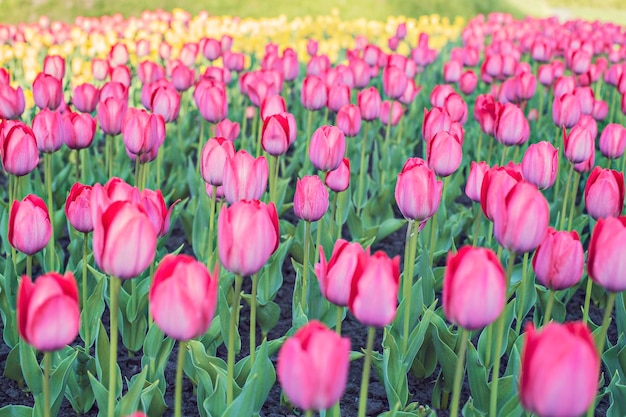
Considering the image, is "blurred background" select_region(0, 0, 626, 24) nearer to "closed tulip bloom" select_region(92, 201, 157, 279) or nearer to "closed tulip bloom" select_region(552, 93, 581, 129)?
"closed tulip bloom" select_region(552, 93, 581, 129)

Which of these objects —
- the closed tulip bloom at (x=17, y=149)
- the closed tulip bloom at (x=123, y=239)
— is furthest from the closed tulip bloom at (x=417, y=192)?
the closed tulip bloom at (x=17, y=149)

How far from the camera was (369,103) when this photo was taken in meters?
3.84

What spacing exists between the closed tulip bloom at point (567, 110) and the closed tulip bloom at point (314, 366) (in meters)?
2.78

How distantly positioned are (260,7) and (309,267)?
1215 cm

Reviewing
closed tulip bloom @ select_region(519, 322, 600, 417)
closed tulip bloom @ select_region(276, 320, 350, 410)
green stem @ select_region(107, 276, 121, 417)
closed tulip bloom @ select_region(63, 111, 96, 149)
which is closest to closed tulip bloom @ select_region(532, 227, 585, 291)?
closed tulip bloom @ select_region(519, 322, 600, 417)

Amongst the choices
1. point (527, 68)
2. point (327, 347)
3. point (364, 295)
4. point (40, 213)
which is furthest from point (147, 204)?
point (527, 68)

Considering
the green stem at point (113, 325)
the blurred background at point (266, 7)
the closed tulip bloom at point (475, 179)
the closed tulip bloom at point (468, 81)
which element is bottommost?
the green stem at point (113, 325)

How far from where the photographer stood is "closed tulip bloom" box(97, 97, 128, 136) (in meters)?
3.28

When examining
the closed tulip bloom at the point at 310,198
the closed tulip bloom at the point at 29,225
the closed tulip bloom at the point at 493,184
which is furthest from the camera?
the closed tulip bloom at the point at 310,198

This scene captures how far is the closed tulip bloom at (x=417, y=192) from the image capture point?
2176mm

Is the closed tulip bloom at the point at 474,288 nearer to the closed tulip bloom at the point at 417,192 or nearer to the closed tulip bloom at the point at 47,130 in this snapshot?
the closed tulip bloom at the point at 417,192

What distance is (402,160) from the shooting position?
4.64 meters

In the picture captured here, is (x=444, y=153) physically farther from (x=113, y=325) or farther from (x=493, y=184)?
(x=113, y=325)

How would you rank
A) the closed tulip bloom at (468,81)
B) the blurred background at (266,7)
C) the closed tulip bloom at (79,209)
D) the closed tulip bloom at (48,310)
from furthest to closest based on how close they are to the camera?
1. the blurred background at (266,7)
2. the closed tulip bloom at (468,81)
3. the closed tulip bloom at (79,209)
4. the closed tulip bloom at (48,310)
